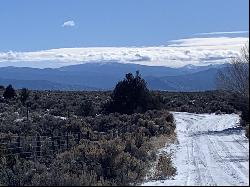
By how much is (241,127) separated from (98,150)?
21.4 m

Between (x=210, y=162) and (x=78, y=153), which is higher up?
(x=78, y=153)

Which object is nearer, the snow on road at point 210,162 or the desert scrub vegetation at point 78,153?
the snow on road at point 210,162

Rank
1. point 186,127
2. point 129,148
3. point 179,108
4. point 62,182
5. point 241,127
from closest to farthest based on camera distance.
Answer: point 62,182 < point 129,148 < point 241,127 < point 186,127 < point 179,108

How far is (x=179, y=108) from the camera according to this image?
7131 cm

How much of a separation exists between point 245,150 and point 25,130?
54.2 ft

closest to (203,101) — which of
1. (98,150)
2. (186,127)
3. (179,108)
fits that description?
(179,108)

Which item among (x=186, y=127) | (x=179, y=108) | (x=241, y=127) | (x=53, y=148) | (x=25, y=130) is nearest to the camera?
(x=53, y=148)

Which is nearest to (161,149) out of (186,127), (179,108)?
(186,127)

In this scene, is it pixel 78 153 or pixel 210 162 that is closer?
pixel 210 162

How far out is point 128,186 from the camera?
14141 mm

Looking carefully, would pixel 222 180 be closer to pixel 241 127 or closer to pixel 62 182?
pixel 62 182

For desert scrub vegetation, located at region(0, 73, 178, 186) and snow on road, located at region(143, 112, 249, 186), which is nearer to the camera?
snow on road, located at region(143, 112, 249, 186)

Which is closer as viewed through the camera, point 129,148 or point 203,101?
point 129,148

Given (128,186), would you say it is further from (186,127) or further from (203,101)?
(203,101)
